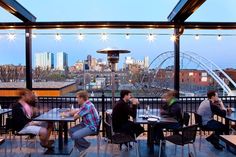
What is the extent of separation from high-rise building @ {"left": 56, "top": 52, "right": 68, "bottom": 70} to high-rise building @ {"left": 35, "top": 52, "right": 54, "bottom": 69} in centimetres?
25

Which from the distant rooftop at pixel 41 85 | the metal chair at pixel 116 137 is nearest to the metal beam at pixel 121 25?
the metal chair at pixel 116 137

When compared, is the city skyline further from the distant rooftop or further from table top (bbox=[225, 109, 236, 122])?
table top (bbox=[225, 109, 236, 122])

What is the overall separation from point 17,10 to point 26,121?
258 cm

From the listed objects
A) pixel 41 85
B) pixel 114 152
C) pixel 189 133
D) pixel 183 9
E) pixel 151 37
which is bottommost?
pixel 114 152

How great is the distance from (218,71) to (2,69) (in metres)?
18.4

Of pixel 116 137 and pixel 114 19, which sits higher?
pixel 114 19

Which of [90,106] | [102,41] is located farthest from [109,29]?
[90,106]

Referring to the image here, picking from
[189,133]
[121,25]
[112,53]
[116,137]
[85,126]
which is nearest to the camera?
[189,133]

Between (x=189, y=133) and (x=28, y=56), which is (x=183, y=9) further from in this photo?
(x=28, y=56)

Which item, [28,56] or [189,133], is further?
[28,56]

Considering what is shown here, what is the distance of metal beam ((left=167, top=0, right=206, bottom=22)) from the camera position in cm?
582

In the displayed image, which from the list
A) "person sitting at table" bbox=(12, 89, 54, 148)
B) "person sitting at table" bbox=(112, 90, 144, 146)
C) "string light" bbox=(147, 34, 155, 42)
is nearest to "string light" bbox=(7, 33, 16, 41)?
"person sitting at table" bbox=(12, 89, 54, 148)

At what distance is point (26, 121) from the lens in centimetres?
554

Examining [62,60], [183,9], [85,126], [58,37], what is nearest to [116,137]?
[85,126]
